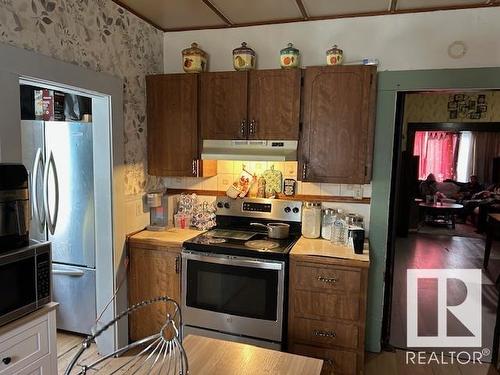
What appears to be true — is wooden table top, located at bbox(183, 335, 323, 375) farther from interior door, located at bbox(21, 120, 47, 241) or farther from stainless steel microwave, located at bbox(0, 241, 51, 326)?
interior door, located at bbox(21, 120, 47, 241)

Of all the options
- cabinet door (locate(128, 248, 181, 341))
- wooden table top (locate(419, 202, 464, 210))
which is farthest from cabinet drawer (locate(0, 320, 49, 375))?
wooden table top (locate(419, 202, 464, 210))

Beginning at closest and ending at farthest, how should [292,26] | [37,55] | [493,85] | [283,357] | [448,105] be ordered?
[283,357], [37,55], [493,85], [292,26], [448,105]

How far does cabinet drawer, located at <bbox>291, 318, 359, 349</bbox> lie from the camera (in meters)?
2.27

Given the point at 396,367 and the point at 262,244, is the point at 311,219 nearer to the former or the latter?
the point at 262,244

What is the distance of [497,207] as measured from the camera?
629 centimetres

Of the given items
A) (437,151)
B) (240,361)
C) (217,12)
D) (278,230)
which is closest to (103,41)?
(217,12)

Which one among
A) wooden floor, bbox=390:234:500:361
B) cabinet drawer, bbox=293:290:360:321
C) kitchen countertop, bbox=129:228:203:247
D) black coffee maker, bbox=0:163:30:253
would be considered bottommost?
wooden floor, bbox=390:234:500:361

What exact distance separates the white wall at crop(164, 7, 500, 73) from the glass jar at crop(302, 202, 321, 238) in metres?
1.08

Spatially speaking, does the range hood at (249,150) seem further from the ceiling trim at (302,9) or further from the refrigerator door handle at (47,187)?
the refrigerator door handle at (47,187)

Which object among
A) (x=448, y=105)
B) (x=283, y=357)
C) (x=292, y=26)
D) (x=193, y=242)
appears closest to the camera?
(x=283, y=357)

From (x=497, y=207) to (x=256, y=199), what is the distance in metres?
5.45

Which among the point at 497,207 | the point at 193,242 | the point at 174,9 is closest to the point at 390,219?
the point at 193,242

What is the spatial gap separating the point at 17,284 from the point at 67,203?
123 cm

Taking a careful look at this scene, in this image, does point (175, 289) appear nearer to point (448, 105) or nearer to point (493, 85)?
point (493, 85)
